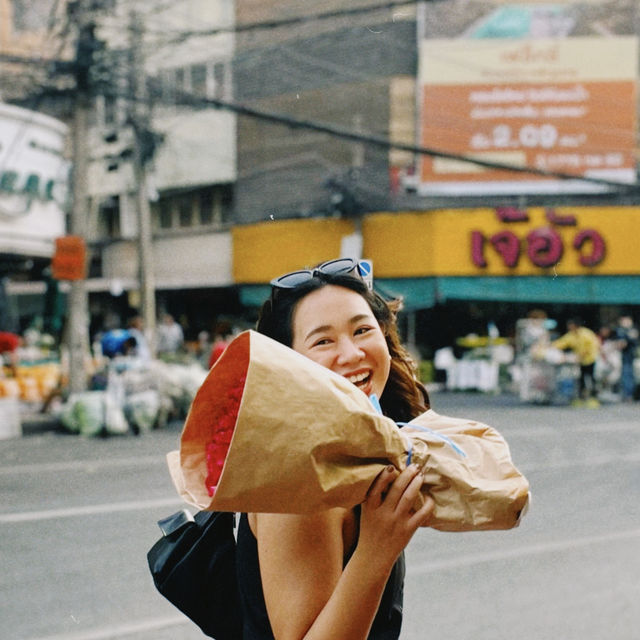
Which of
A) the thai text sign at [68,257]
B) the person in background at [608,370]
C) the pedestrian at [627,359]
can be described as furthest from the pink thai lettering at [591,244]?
the thai text sign at [68,257]

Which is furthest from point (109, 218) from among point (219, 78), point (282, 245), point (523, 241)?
point (523, 241)

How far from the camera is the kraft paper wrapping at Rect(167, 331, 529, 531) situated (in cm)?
109

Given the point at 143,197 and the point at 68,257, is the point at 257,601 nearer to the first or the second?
the point at 68,257

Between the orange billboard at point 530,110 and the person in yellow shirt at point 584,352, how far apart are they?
19.9 feet

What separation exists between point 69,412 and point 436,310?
1162cm

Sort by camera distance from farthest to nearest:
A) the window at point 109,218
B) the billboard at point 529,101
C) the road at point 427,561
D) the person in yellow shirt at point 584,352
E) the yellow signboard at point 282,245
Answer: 1. the window at point 109,218
2. the yellow signboard at point 282,245
3. the billboard at point 529,101
4. the person in yellow shirt at point 584,352
5. the road at point 427,561

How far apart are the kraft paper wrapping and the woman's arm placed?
49 mm

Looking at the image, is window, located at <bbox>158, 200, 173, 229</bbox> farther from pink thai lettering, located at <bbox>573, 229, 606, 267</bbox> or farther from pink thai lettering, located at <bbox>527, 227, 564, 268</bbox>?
pink thai lettering, located at <bbox>573, 229, 606, 267</bbox>

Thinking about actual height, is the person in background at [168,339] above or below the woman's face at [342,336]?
below

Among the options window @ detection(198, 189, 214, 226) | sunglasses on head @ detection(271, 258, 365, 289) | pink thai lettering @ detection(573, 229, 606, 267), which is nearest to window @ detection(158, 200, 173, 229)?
window @ detection(198, 189, 214, 226)

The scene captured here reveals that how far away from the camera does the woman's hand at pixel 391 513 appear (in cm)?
118

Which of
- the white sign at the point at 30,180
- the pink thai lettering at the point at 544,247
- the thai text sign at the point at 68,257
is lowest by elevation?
the thai text sign at the point at 68,257

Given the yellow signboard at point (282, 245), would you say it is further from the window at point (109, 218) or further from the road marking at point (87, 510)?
the road marking at point (87, 510)

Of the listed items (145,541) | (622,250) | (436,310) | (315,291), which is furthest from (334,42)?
(315,291)
